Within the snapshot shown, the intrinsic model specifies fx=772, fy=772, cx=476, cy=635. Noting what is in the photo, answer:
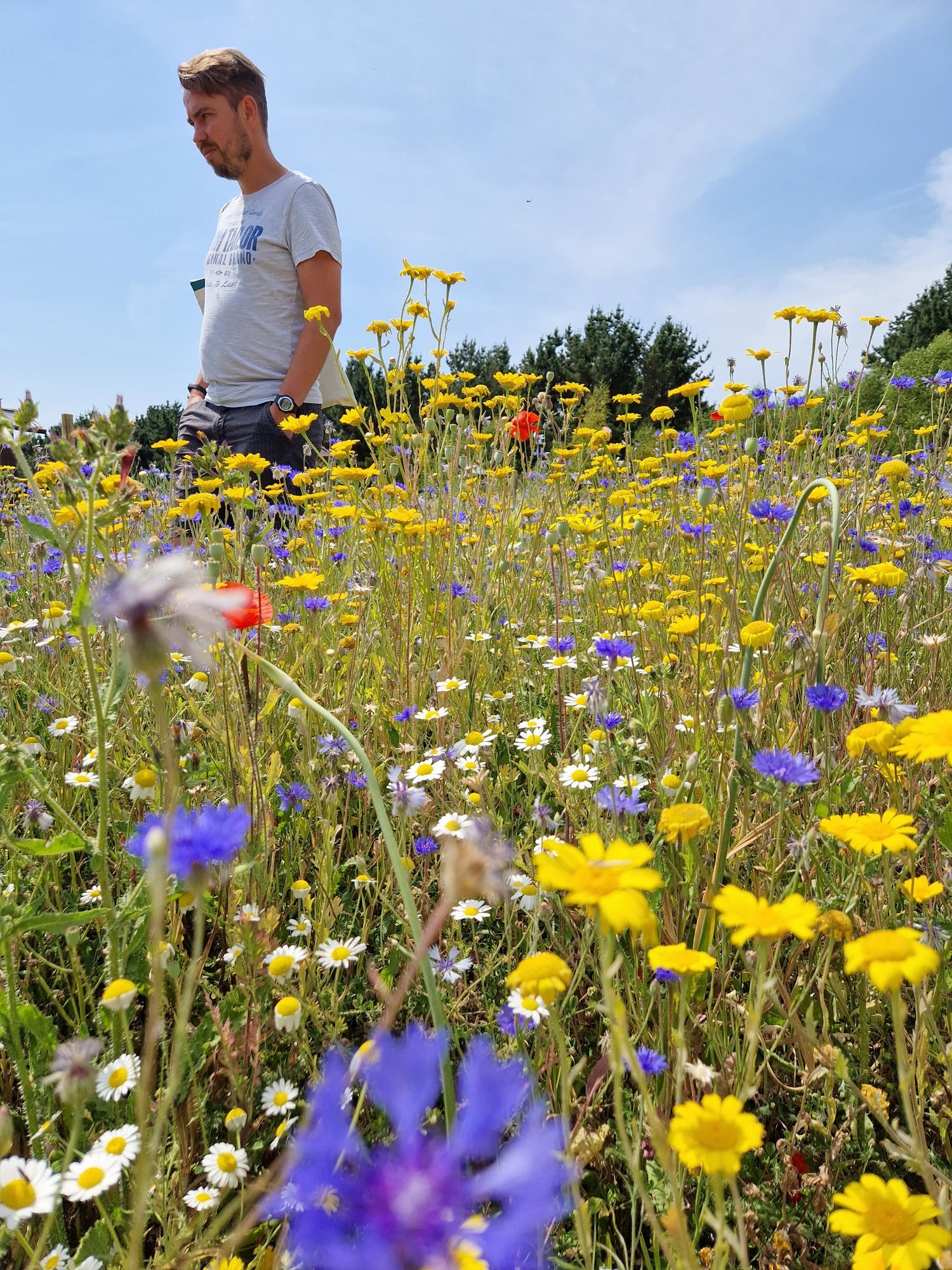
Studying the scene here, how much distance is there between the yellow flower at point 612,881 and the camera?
42cm

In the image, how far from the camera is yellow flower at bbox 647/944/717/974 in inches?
24.0

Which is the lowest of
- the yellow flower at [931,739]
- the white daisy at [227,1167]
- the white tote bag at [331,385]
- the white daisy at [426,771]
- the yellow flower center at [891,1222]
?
the white daisy at [227,1167]

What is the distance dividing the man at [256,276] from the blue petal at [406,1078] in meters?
2.72

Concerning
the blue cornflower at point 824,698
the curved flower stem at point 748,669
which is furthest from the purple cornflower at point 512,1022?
the blue cornflower at point 824,698

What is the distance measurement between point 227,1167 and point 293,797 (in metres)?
0.60

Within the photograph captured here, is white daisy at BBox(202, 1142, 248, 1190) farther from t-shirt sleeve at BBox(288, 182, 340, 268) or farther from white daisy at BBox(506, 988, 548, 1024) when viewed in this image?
t-shirt sleeve at BBox(288, 182, 340, 268)

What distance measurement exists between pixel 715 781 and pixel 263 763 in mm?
851

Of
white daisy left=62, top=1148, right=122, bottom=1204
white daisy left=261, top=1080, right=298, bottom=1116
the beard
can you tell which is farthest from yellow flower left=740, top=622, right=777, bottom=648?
the beard

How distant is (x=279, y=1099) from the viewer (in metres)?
0.87

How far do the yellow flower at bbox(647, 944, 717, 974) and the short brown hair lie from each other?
3.28 meters

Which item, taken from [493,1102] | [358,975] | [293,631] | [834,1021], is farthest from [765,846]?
[293,631]

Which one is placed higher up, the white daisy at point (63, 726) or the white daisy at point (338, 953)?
the white daisy at point (63, 726)

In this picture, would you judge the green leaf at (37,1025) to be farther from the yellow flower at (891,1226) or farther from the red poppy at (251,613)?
the yellow flower at (891,1226)

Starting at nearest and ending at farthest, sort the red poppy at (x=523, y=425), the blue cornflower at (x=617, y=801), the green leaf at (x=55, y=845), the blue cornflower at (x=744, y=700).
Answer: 1. the green leaf at (x=55, y=845)
2. the blue cornflower at (x=617, y=801)
3. the blue cornflower at (x=744, y=700)
4. the red poppy at (x=523, y=425)
